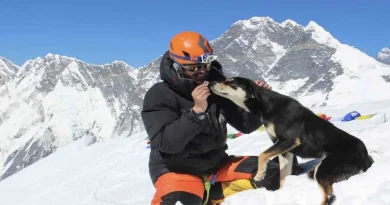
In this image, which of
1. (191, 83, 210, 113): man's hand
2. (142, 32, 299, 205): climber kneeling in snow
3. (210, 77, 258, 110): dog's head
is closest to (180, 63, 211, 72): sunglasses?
(142, 32, 299, 205): climber kneeling in snow

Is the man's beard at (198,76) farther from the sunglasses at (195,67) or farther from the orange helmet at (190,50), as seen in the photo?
the orange helmet at (190,50)

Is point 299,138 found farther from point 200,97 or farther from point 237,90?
point 200,97

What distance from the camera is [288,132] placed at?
5.33 meters

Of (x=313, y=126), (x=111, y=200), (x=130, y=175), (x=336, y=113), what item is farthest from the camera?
(x=336, y=113)

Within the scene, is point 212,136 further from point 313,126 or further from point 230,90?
point 313,126

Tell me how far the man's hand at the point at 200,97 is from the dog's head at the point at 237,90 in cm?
47

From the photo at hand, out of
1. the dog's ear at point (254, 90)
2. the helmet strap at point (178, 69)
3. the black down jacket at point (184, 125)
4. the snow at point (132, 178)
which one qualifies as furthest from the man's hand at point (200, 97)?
the snow at point (132, 178)

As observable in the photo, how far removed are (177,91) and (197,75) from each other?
334 millimetres

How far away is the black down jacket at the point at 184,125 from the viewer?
5.31m

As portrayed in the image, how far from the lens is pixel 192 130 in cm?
521

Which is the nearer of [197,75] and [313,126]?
[313,126]

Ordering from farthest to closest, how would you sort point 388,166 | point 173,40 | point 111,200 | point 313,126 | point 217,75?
point 111,200 → point 217,75 → point 173,40 → point 313,126 → point 388,166

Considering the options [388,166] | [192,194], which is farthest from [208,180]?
[388,166]

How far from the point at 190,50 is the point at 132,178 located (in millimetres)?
10287
